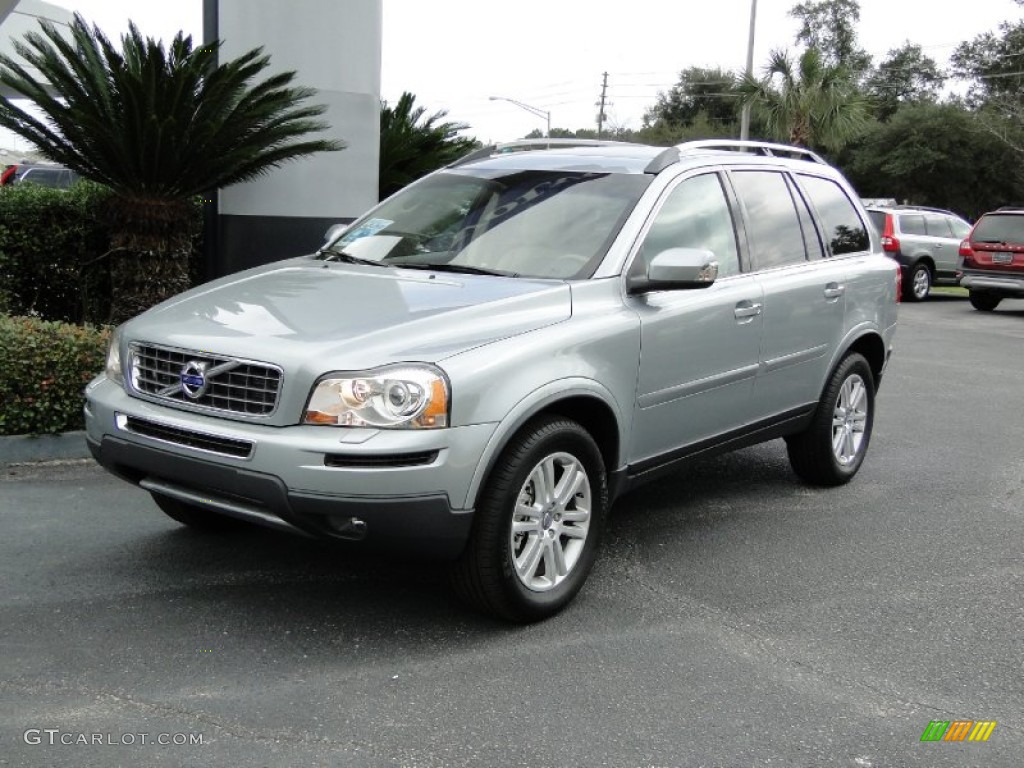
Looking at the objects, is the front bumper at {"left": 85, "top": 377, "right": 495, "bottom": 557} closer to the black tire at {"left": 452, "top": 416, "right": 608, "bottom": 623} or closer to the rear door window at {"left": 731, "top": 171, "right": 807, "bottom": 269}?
the black tire at {"left": 452, "top": 416, "right": 608, "bottom": 623}

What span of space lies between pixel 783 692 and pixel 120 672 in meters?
2.25

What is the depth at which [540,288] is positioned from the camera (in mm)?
4551

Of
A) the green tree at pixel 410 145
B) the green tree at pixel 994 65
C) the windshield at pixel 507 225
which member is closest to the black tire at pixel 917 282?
the green tree at pixel 410 145

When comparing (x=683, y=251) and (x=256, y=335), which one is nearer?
(x=256, y=335)

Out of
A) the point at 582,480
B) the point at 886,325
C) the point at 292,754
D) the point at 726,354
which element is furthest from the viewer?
the point at 886,325

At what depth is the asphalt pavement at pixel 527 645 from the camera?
347cm

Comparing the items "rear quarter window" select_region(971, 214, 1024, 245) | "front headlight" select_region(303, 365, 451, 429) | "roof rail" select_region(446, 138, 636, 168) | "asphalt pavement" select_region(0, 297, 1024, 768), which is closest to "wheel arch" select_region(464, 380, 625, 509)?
"front headlight" select_region(303, 365, 451, 429)

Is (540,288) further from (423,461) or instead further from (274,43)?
(274,43)

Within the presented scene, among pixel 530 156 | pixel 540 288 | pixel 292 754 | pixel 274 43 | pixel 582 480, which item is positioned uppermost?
pixel 274 43

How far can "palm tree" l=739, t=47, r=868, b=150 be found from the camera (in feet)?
95.9

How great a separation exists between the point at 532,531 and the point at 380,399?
0.86 m

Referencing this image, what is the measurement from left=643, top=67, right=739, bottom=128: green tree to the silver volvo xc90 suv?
6003 centimetres

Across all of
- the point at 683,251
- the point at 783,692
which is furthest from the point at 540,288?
the point at 783,692

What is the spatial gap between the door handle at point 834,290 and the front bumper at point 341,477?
9.37 ft
